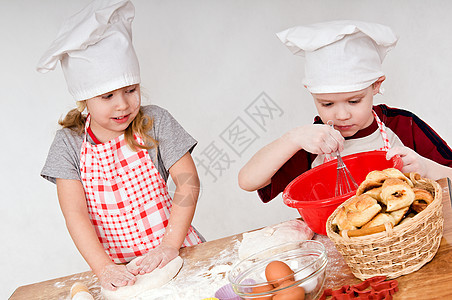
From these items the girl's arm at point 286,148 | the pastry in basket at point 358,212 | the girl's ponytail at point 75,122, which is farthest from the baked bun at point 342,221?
the girl's ponytail at point 75,122

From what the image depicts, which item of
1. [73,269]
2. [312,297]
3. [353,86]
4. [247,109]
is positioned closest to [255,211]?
[247,109]

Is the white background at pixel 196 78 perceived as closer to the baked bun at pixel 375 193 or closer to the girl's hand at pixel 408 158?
the girl's hand at pixel 408 158

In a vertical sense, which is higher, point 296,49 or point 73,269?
point 296,49

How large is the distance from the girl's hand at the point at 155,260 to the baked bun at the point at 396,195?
0.65 meters

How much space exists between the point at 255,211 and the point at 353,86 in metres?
1.27

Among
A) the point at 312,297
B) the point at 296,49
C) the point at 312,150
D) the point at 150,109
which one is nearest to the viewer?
the point at 312,297

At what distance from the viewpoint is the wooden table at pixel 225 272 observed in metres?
0.77

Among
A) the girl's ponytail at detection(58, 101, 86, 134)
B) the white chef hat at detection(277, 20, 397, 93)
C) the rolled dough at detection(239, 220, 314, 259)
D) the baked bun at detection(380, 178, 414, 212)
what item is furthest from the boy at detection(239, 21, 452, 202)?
the girl's ponytail at detection(58, 101, 86, 134)

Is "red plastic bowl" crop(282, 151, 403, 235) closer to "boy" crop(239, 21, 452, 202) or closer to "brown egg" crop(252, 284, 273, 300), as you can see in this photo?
"boy" crop(239, 21, 452, 202)

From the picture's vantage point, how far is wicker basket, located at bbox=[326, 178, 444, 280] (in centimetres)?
77

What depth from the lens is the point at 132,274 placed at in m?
1.23

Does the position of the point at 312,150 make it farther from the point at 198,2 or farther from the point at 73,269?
the point at 73,269

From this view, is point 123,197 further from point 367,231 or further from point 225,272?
point 367,231

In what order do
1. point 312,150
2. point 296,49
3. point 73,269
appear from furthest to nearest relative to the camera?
point 73,269, point 296,49, point 312,150
